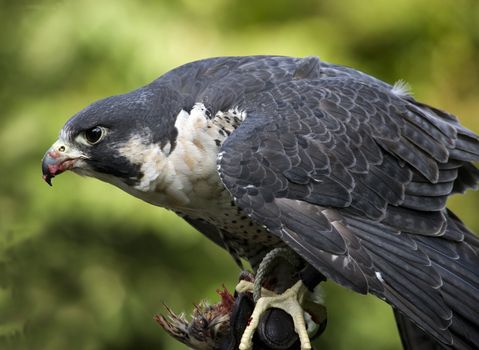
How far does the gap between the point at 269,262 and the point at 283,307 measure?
0.79ft

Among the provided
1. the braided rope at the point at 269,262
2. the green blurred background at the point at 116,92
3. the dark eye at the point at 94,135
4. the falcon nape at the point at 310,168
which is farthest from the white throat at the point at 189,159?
the green blurred background at the point at 116,92

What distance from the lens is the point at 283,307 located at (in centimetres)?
386

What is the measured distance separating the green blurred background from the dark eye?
1.36 m

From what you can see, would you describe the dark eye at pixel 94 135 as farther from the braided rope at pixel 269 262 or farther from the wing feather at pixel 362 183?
the braided rope at pixel 269 262

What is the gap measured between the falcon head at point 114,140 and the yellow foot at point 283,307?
2.27 feet

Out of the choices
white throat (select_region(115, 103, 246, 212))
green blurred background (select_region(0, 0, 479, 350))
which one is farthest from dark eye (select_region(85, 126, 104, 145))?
green blurred background (select_region(0, 0, 479, 350))

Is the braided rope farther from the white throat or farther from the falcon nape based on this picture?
the white throat

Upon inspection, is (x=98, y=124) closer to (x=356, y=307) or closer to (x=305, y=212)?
(x=305, y=212)

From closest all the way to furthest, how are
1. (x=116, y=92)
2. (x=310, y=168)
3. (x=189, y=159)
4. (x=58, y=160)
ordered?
(x=310, y=168)
(x=58, y=160)
(x=189, y=159)
(x=116, y=92)

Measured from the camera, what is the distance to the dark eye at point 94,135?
13.1 feet

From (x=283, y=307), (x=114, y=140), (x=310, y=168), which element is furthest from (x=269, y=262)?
(x=114, y=140)

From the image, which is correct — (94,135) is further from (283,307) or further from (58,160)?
(283,307)

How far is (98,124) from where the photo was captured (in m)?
4.00

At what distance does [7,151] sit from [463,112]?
288 cm
